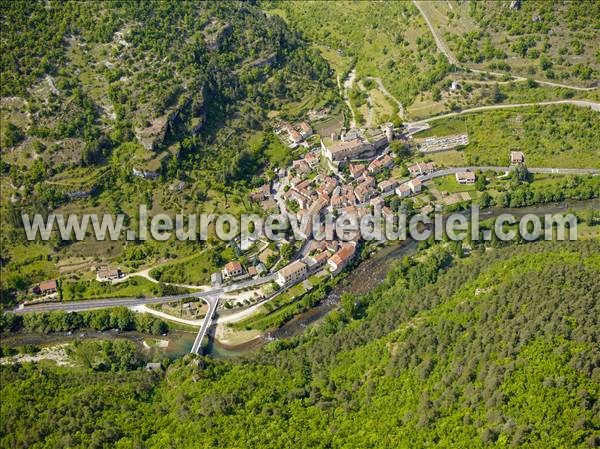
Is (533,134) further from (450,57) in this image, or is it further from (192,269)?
(192,269)

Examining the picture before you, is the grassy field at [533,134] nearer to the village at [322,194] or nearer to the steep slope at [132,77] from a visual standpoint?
the village at [322,194]

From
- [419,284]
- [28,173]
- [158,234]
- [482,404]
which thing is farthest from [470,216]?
[28,173]

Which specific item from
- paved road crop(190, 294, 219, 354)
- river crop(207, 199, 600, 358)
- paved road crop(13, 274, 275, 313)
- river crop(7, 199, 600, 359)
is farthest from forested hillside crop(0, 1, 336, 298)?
river crop(207, 199, 600, 358)

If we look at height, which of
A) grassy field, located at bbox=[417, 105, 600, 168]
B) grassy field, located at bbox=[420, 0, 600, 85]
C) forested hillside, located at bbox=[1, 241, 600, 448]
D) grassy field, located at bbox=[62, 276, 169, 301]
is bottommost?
forested hillside, located at bbox=[1, 241, 600, 448]

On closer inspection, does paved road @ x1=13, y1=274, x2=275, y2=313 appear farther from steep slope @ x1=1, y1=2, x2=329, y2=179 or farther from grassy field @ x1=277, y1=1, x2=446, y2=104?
grassy field @ x1=277, y1=1, x2=446, y2=104

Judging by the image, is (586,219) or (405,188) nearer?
(586,219)

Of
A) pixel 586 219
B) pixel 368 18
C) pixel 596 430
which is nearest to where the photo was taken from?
pixel 596 430

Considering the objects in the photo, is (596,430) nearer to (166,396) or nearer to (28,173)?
(166,396)

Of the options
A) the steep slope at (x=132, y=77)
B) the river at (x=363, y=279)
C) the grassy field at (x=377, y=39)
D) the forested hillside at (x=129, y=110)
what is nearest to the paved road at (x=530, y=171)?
the river at (x=363, y=279)
